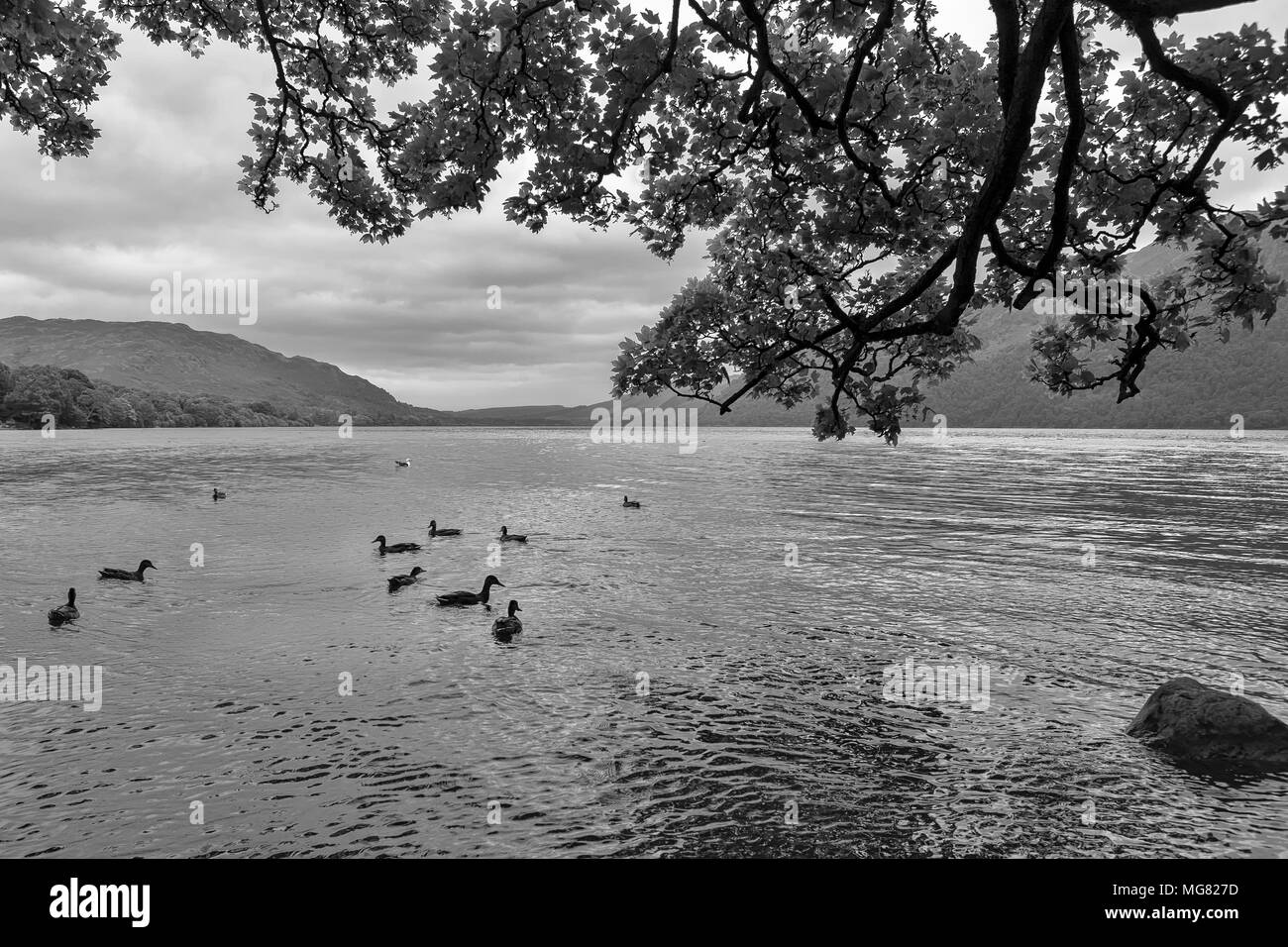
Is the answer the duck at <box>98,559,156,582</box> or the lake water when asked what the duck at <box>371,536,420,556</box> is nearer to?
the lake water

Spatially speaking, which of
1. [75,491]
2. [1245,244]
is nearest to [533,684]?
[1245,244]

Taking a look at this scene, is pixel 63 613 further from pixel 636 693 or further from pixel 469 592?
pixel 636 693

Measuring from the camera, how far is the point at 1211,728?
42.7 feet

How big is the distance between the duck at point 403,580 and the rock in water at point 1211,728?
889 inches

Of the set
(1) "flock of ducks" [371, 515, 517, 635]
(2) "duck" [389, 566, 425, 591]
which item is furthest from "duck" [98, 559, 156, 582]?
(2) "duck" [389, 566, 425, 591]

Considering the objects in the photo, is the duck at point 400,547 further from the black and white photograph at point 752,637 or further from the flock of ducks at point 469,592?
the black and white photograph at point 752,637

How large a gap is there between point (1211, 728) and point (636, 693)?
444 inches

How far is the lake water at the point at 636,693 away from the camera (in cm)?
1059

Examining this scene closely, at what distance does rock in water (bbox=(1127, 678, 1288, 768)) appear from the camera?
→ 1255 cm

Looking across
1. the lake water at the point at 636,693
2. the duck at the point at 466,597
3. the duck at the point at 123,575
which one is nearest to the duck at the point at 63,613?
the lake water at the point at 636,693

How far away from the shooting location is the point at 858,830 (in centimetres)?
1056

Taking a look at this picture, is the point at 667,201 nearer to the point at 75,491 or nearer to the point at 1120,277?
the point at 1120,277

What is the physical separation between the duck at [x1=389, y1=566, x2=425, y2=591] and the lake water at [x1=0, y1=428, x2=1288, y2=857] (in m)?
0.68
